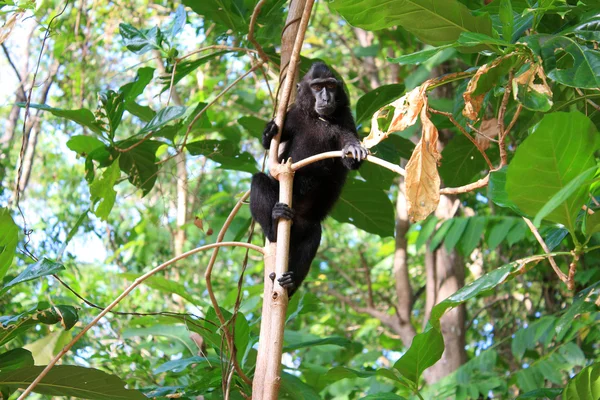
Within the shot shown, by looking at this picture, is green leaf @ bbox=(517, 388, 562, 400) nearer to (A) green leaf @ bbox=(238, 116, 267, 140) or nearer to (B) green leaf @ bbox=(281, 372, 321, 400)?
(B) green leaf @ bbox=(281, 372, 321, 400)

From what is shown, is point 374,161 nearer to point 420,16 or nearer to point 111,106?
point 420,16

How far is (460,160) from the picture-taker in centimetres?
363

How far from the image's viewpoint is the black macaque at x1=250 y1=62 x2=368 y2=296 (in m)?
4.14

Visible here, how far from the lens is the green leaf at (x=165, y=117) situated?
3262 millimetres

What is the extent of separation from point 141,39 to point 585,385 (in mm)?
2765

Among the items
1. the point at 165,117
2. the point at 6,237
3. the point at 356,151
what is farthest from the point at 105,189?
the point at 356,151

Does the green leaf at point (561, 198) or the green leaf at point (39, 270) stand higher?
the green leaf at point (39, 270)

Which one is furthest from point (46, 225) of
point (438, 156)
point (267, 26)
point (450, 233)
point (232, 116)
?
point (438, 156)

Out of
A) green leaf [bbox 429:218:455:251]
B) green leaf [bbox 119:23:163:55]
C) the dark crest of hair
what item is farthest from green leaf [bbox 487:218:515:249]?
green leaf [bbox 119:23:163:55]

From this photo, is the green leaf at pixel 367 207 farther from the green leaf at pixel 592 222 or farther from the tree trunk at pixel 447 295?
the green leaf at pixel 592 222

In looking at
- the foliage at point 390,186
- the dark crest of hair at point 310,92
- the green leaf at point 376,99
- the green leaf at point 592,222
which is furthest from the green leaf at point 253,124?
the green leaf at point 592,222

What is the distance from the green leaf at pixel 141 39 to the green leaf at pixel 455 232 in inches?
85.8

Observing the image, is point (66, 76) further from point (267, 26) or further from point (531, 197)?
point (531, 197)

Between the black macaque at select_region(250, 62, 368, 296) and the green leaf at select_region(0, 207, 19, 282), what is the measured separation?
167 cm
